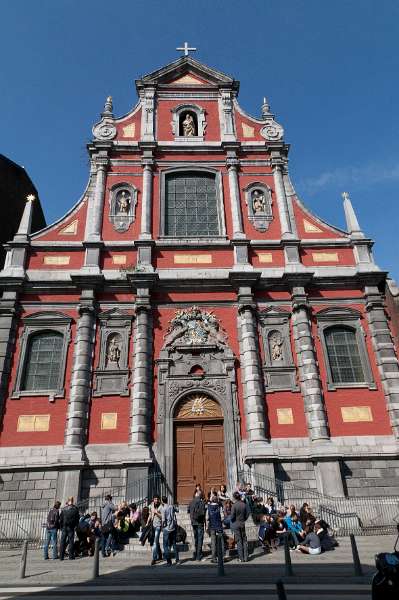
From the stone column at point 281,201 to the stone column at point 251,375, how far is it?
393 cm

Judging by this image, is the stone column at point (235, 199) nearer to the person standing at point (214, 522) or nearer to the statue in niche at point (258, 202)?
the statue in niche at point (258, 202)

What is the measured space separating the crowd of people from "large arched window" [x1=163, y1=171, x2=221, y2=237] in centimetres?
1041

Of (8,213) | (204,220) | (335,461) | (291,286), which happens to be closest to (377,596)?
(335,461)

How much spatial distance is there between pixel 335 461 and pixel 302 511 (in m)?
2.93

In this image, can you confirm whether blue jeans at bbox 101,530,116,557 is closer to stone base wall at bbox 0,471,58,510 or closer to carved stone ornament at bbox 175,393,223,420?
stone base wall at bbox 0,471,58,510

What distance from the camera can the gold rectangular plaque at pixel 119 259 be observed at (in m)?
17.0

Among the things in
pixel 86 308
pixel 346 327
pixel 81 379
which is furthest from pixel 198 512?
pixel 346 327

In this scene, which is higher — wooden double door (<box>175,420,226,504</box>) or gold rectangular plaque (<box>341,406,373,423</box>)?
gold rectangular plaque (<box>341,406,373,423</box>)

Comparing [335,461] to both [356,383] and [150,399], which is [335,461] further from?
[150,399]

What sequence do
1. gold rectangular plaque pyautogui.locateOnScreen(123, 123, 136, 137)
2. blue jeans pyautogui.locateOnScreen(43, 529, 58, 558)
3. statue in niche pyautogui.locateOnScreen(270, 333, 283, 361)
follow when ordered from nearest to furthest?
blue jeans pyautogui.locateOnScreen(43, 529, 58, 558) → statue in niche pyautogui.locateOnScreen(270, 333, 283, 361) → gold rectangular plaque pyautogui.locateOnScreen(123, 123, 136, 137)

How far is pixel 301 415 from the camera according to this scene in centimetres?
1462

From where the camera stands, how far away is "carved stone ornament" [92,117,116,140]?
64.6ft

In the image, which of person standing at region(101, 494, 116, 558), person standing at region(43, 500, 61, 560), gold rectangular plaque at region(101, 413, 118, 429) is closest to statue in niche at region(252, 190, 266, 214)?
gold rectangular plaque at region(101, 413, 118, 429)

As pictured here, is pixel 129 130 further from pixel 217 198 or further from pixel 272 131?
pixel 272 131
